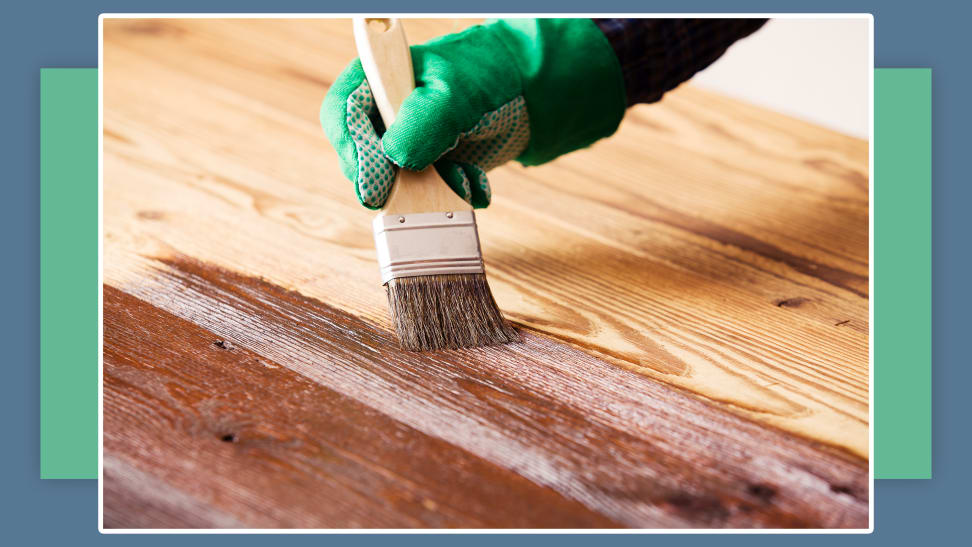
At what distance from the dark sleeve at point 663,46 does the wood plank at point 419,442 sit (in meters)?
0.36

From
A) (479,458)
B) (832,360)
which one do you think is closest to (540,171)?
(832,360)

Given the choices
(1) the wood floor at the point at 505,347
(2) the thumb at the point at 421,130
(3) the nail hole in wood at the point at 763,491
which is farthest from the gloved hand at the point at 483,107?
(3) the nail hole in wood at the point at 763,491

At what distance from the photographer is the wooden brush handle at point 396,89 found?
869 mm

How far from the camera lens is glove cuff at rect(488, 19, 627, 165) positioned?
0.98 metres

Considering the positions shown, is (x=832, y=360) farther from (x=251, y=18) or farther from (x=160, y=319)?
(x=251, y=18)

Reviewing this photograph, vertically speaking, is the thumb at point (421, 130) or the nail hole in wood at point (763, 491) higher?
the thumb at point (421, 130)

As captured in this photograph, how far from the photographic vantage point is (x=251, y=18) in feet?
5.97

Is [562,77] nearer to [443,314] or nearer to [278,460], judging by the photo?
[443,314]

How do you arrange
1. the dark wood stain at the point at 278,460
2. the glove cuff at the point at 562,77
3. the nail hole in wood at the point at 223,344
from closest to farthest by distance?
the dark wood stain at the point at 278,460, the nail hole in wood at the point at 223,344, the glove cuff at the point at 562,77

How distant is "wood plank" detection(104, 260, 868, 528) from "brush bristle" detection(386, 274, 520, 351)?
18 millimetres

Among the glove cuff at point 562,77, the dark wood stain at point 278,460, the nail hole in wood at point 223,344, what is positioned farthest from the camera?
the glove cuff at point 562,77

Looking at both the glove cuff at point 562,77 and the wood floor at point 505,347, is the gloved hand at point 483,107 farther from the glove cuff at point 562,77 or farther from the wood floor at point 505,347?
the wood floor at point 505,347
